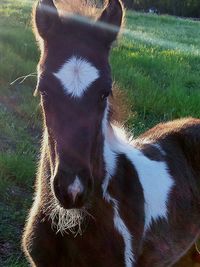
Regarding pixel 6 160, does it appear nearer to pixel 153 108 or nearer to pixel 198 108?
pixel 153 108

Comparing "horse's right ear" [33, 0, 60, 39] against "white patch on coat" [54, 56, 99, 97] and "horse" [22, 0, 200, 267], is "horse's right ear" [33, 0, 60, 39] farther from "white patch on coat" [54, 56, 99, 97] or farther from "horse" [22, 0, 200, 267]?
"white patch on coat" [54, 56, 99, 97]

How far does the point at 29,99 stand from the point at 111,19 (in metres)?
3.50

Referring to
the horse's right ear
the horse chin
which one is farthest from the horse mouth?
the horse's right ear

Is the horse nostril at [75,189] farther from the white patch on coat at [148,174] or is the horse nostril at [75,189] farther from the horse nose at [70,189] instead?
the white patch on coat at [148,174]

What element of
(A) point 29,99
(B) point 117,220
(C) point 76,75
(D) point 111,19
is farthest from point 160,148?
(A) point 29,99

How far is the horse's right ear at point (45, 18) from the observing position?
123 inches

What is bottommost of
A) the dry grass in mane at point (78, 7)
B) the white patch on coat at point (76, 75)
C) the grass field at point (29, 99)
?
the grass field at point (29, 99)

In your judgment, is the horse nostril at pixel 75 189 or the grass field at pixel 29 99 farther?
the grass field at pixel 29 99

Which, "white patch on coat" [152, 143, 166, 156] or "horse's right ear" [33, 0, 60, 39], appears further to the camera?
"white patch on coat" [152, 143, 166, 156]

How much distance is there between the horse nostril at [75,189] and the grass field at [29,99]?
1084mm

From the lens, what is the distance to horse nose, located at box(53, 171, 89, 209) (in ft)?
8.80

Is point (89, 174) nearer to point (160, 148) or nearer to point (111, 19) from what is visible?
point (111, 19)

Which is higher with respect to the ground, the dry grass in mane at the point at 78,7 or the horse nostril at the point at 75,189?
the dry grass in mane at the point at 78,7

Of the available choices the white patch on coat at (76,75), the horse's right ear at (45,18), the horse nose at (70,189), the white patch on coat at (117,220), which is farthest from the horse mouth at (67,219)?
the horse's right ear at (45,18)
